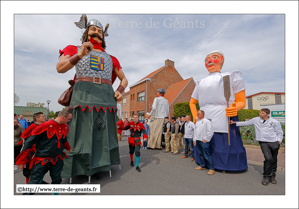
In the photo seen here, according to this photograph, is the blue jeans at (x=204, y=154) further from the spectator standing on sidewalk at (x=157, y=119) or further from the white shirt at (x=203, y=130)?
the spectator standing on sidewalk at (x=157, y=119)

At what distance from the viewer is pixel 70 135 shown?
327 cm

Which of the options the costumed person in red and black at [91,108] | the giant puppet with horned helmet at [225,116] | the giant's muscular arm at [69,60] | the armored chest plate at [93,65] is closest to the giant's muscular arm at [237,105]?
the giant puppet with horned helmet at [225,116]

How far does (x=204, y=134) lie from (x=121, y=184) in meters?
2.28

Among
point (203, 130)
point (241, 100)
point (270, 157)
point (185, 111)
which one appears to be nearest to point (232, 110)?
point (241, 100)

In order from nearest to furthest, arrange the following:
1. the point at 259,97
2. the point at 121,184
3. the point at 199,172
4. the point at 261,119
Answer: the point at 121,184, the point at 261,119, the point at 199,172, the point at 259,97

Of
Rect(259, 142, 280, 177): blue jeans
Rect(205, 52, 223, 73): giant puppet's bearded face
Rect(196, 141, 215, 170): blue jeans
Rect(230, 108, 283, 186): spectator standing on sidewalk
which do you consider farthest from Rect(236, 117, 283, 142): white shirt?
Rect(205, 52, 223, 73): giant puppet's bearded face

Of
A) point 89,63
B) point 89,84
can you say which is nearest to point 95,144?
point 89,84

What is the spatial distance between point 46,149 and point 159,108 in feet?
17.5

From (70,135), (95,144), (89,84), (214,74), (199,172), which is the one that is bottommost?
(199,172)

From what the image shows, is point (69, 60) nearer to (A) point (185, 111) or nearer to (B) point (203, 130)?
(B) point (203, 130)

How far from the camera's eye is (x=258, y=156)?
5852 millimetres

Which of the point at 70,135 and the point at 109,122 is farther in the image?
the point at 109,122

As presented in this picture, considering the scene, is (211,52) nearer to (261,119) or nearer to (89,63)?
(261,119)

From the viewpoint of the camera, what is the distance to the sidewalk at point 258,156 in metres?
4.75
